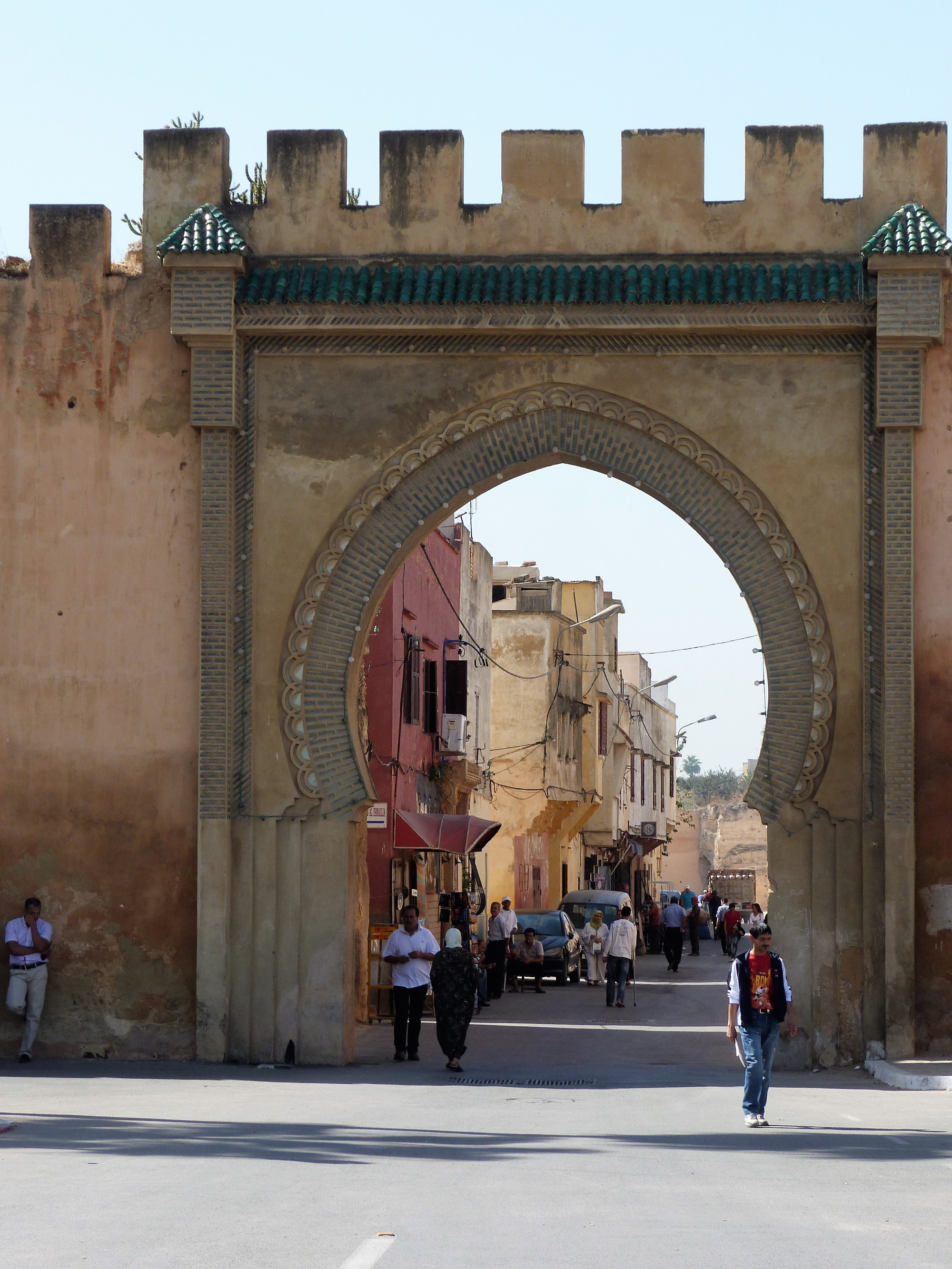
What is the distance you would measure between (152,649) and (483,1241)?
829 centimetres

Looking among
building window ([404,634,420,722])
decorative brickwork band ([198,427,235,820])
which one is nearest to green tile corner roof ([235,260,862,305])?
decorative brickwork band ([198,427,235,820])

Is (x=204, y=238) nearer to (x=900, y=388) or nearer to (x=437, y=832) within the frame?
(x=900, y=388)

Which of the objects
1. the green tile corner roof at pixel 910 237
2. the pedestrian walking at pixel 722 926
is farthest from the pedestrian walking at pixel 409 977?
the pedestrian walking at pixel 722 926

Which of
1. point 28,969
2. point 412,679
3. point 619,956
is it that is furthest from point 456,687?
point 28,969

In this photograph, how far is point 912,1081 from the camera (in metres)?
11.6

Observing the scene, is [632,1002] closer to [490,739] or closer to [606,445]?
[606,445]

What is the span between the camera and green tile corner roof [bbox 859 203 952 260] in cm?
1296

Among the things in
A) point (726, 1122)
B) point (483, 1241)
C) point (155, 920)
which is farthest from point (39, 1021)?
point (483, 1241)

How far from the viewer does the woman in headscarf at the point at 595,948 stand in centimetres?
2639

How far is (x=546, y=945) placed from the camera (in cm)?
2758

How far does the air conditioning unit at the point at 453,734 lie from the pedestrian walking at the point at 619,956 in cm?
583

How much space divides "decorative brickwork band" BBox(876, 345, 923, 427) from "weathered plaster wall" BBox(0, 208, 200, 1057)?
514 centimetres

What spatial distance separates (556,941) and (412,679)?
222 inches

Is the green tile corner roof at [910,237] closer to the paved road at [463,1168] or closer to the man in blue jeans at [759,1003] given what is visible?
the man in blue jeans at [759,1003]
